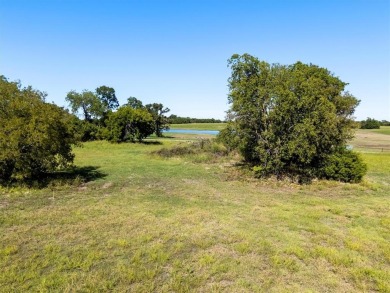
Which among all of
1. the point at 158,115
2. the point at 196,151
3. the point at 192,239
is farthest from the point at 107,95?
the point at 192,239

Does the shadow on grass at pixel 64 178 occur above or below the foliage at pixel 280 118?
below

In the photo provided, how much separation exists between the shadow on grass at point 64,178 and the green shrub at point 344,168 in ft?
50.9

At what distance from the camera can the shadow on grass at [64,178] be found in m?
16.1

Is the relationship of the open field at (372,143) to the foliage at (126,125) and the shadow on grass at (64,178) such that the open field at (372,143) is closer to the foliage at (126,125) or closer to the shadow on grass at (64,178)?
the foliage at (126,125)

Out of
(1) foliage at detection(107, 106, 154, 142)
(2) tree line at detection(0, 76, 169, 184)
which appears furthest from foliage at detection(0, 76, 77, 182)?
(1) foliage at detection(107, 106, 154, 142)

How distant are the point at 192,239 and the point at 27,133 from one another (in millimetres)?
11615

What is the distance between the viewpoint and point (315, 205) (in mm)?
13898

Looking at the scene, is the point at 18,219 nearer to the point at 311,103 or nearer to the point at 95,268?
the point at 95,268

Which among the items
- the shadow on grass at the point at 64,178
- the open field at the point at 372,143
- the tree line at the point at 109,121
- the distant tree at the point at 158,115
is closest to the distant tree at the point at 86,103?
the tree line at the point at 109,121

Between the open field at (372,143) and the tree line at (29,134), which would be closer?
the tree line at (29,134)

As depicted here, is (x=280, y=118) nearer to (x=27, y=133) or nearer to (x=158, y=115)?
(x=27, y=133)

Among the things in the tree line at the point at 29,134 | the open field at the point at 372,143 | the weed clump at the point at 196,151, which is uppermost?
the tree line at the point at 29,134

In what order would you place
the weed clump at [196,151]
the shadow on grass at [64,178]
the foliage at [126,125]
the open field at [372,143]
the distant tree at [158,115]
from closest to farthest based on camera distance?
the shadow on grass at [64,178] < the weed clump at [196,151] < the foliage at [126,125] < the open field at [372,143] < the distant tree at [158,115]

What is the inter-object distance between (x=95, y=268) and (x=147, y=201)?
21.2 ft
